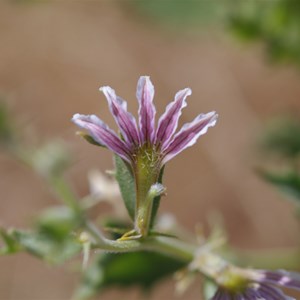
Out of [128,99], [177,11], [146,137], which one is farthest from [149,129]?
[128,99]

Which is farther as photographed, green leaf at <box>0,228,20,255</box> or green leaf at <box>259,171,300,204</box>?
green leaf at <box>259,171,300,204</box>

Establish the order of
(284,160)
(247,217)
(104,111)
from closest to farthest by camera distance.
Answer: (284,160) < (247,217) < (104,111)

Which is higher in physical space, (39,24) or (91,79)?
(39,24)

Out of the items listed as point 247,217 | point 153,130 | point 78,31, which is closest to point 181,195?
point 247,217

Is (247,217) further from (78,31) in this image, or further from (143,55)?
(78,31)

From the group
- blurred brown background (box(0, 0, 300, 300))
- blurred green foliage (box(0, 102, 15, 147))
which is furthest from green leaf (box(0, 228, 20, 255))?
blurred brown background (box(0, 0, 300, 300))

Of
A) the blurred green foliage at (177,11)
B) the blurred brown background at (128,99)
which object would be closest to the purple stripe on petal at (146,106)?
the blurred green foliage at (177,11)

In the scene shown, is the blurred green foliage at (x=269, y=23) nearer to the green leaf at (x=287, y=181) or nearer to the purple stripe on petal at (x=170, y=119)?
the green leaf at (x=287, y=181)

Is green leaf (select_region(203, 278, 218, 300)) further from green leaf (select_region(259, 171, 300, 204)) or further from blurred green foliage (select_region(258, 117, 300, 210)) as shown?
blurred green foliage (select_region(258, 117, 300, 210))
